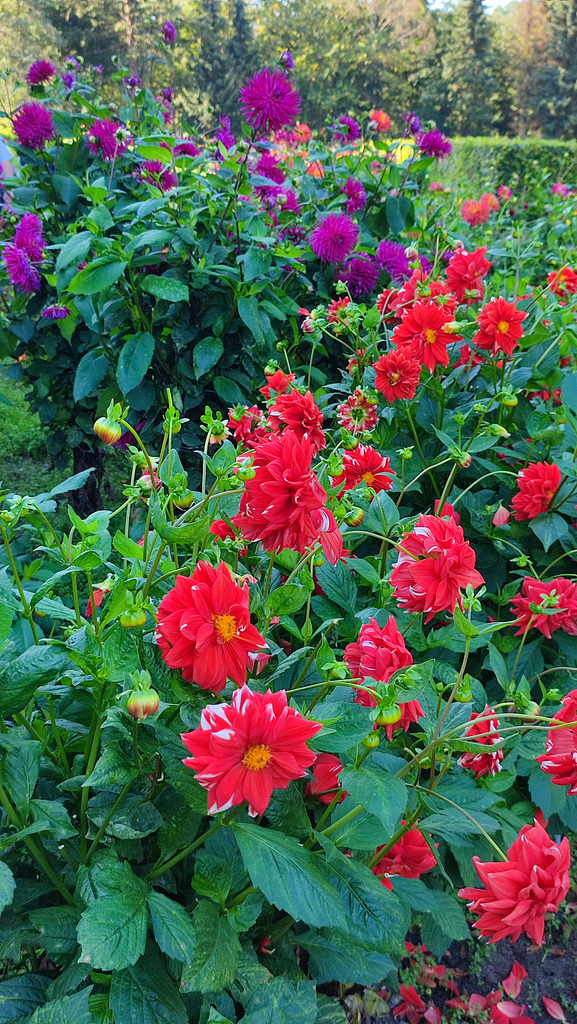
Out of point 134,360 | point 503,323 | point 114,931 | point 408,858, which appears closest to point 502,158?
point 134,360

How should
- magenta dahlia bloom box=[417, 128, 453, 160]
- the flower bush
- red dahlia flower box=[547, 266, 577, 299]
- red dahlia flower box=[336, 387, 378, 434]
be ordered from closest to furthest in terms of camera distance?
the flower bush → red dahlia flower box=[336, 387, 378, 434] → red dahlia flower box=[547, 266, 577, 299] → magenta dahlia bloom box=[417, 128, 453, 160]

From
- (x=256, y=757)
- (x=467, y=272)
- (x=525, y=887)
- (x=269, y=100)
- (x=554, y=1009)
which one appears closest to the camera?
(x=256, y=757)

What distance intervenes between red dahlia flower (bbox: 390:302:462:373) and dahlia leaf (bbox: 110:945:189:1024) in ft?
3.79

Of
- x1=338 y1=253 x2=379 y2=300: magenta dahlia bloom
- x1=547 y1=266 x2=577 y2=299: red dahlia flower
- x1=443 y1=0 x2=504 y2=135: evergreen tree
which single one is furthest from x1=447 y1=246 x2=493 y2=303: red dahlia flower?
x1=443 y1=0 x2=504 y2=135: evergreen tree

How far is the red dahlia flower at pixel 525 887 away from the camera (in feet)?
2.39

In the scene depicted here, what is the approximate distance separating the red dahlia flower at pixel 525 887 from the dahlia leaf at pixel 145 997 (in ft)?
1.22

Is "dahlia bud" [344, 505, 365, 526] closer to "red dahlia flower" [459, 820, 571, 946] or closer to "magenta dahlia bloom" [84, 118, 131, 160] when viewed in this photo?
"red dahlia flower" [459, 820, 571, 946]

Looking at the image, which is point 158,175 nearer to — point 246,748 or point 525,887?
point 246,748

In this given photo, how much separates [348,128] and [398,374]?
201 cm

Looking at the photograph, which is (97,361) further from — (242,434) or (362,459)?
(362,459)

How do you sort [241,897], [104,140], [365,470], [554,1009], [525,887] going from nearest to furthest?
[525,887]
[241,897]
[365,470]
[554,1009]
[104,140]

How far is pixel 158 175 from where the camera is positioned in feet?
6.50

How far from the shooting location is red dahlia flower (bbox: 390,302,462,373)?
1413 mm

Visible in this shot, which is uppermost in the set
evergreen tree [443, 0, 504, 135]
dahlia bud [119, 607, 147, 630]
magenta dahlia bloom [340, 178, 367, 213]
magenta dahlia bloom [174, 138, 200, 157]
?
A: evergreen tree [443, 0, 504, 135]
